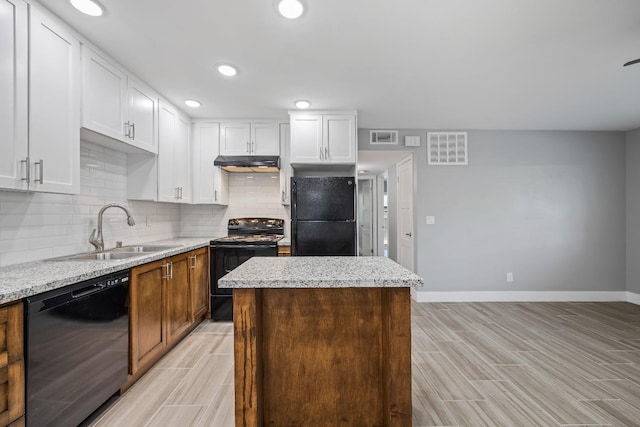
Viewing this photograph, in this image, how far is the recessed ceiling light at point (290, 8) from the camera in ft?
5.39

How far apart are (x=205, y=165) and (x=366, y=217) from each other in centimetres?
497

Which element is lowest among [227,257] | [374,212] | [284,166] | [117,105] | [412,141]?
[227,257]

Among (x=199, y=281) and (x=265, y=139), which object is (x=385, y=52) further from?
(x=199, y=281)

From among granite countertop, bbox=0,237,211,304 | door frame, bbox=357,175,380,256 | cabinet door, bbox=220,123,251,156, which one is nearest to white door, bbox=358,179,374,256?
door frame, bbox=357,175,380,256

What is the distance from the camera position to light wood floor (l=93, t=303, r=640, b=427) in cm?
176

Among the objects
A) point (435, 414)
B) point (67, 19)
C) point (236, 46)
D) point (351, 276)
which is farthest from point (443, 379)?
point (67, 19)

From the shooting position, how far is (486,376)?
7.16 ft

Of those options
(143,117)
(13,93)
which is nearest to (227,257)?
(143,117)

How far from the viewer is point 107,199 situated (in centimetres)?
261

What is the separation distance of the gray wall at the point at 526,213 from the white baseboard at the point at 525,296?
0.23ft

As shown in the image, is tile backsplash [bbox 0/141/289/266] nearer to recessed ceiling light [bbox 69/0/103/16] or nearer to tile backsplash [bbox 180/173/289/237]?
tile backsplash [bbox 180/173/289/237]

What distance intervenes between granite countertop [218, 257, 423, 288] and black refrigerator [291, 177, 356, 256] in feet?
5.19

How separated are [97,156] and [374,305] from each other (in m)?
2.63

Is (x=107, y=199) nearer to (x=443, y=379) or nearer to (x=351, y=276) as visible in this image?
(x=351, y=276)
